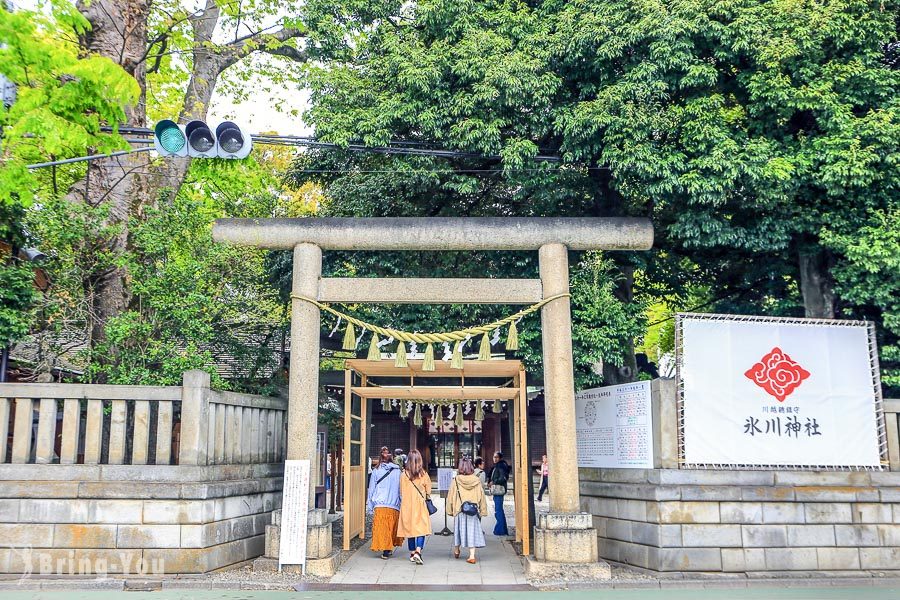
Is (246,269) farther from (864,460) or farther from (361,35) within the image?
(864,460)

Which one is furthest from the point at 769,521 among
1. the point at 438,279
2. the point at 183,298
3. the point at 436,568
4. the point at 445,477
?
the point at 445,477

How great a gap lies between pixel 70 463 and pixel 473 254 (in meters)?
7.28

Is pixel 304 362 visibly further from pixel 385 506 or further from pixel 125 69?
pixel 125 69

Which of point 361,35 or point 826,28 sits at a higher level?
point 361,35

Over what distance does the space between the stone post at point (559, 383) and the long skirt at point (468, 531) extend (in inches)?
69.9

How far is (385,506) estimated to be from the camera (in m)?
12.0

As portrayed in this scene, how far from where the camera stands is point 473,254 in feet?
44.0

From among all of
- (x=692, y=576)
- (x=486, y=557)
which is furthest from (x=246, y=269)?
(x=692, y=576)

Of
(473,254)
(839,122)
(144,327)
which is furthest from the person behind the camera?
(473,254)

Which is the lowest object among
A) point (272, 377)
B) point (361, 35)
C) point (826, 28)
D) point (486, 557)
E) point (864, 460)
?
point (486, 557)

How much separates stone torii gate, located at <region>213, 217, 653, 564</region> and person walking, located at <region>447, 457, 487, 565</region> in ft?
5.15
